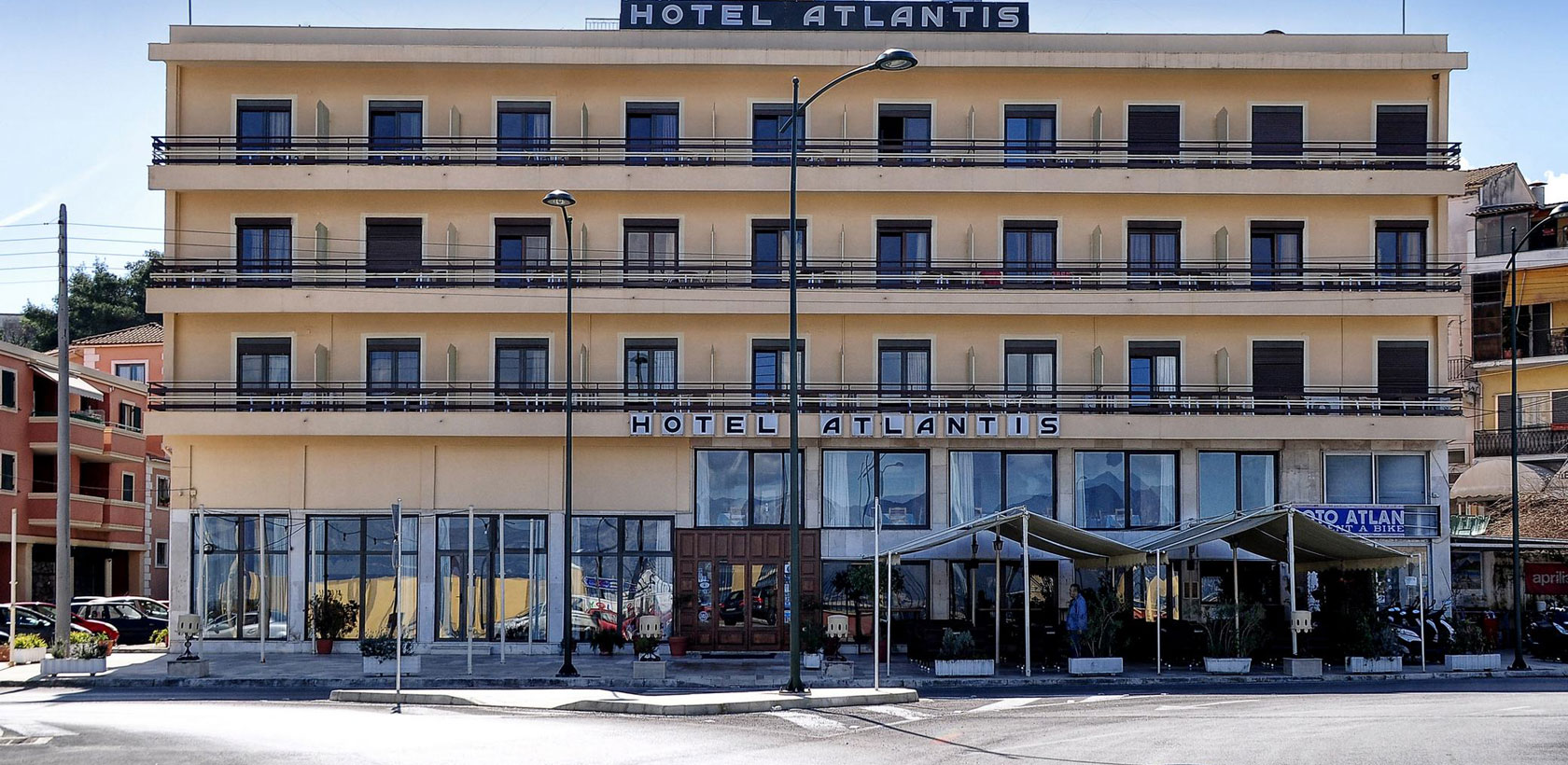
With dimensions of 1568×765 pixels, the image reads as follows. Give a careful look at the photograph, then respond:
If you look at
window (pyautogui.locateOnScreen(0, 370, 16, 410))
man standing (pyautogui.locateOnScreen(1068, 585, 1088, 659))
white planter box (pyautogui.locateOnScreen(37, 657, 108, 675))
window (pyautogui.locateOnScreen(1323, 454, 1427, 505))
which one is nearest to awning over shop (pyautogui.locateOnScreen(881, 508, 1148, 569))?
man standing (pyautogui.locateOnScreen(1068, 585, 1088, 659))

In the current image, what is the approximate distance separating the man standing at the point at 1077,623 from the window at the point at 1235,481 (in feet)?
17.7

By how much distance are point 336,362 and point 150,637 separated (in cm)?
1162

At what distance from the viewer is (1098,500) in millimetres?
41094

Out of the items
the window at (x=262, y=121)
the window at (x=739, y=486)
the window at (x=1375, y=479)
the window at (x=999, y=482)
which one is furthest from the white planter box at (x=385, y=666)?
the window at (x=1375, y=479)

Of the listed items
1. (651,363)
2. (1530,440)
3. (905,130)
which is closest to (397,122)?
(651,363)

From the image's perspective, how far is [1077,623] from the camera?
116ft

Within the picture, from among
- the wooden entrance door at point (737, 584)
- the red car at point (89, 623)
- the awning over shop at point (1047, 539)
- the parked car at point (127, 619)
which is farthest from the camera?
the parked car at point (127, 619)

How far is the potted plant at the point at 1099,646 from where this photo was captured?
33062 millimetres

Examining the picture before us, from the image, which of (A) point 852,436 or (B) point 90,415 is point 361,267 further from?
(B) point 90,415

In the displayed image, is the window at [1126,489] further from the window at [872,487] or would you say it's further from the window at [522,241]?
the window at [522,241]

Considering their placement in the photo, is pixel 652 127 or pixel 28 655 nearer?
pixel 28 655

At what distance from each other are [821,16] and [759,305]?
8012 mm

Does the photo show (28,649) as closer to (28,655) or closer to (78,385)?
(28,655)

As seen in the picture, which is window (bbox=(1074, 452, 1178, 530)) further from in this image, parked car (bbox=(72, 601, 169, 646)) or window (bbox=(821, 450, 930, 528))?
parked car (bbox=(72, 601, 169, 646))
